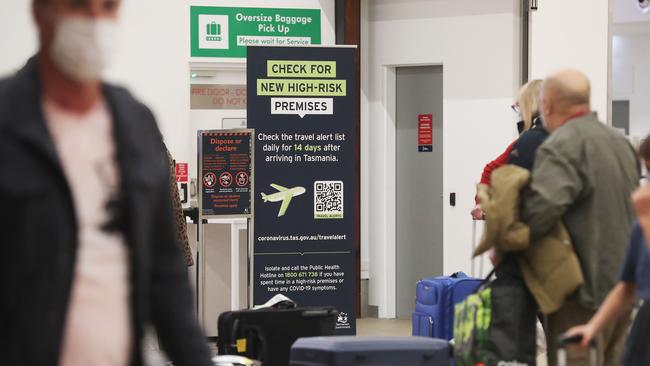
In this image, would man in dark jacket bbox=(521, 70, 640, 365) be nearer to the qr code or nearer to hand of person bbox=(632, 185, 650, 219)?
hand of person bbox=(632, 185, 650, 219)

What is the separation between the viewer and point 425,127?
1008 cm

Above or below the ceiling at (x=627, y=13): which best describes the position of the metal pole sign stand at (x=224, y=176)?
below

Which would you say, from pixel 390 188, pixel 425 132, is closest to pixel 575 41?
pixel 425 132

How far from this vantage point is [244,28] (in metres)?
10.2

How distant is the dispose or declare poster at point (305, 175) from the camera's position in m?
8.21

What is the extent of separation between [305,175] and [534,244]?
168 inches

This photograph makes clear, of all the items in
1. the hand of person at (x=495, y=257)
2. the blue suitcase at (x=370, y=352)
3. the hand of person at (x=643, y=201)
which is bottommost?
the blue suitcase at (x=370, y=352)

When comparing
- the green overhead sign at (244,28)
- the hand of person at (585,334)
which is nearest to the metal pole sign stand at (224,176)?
the green overhead sign at (244,28)

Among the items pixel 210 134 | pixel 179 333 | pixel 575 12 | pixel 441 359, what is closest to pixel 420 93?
pixel 575 12

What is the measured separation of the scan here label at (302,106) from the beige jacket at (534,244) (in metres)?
4.20

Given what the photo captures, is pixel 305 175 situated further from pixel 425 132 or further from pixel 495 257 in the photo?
pixel 495 257

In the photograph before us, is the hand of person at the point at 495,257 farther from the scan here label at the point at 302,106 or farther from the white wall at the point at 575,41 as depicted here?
the white wall at the point at 575,41

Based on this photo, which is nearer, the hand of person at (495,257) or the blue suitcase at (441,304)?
the hand of person at (495,257)

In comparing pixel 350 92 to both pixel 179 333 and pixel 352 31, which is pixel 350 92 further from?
pixel 179 333
